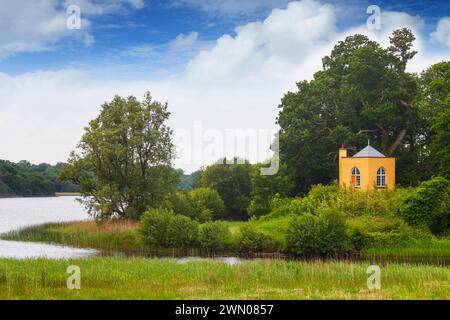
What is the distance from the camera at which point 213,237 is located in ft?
123

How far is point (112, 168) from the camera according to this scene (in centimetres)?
4697

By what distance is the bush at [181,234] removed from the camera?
38000 mm

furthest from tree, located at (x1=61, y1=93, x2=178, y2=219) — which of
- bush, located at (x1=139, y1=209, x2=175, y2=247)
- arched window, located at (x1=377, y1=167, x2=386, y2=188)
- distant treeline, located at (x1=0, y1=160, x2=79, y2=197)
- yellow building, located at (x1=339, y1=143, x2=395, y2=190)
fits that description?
distant treeline, located at (x1=0, y1=160, x2=79, y2=197)

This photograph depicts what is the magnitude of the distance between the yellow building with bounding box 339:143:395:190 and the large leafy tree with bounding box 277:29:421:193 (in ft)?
15.6

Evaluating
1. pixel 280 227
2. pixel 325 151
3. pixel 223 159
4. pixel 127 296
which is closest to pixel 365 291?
pixel 127 296

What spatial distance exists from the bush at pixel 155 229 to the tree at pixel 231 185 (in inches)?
1001

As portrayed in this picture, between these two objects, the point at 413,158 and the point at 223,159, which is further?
the point at 223,159

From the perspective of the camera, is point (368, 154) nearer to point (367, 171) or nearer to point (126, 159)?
point (367, 171)

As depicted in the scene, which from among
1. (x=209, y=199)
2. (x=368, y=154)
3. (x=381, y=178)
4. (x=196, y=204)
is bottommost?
(x=196, y=204)

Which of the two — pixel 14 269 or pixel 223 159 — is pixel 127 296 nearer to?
pixel 14 269

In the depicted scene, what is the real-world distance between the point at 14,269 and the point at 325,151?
3476 cm

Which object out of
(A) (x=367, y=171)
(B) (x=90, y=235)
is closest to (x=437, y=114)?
(A) (x=367, y=171)

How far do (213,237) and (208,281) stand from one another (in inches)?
633

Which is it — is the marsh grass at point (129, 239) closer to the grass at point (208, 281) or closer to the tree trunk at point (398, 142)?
the grass at point (208, 281)
